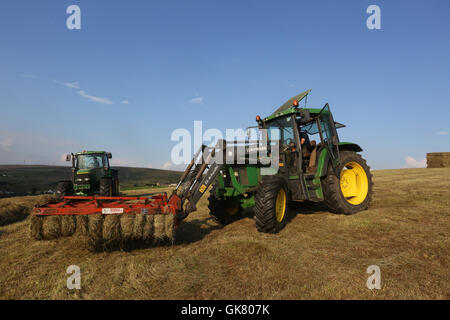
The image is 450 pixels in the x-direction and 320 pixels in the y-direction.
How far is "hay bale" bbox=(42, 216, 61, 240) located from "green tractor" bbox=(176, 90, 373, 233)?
2.15m

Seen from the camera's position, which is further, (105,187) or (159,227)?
(105,187)

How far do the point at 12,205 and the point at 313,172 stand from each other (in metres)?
10.5

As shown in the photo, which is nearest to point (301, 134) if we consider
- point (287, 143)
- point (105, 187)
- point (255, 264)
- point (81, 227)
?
point (287, 143)

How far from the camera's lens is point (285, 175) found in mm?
6250

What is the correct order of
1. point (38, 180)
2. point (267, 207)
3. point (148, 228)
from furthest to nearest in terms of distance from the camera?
point (38, 180)
point (267, 207)
point (148, 228)

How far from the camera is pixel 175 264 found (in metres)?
3.74

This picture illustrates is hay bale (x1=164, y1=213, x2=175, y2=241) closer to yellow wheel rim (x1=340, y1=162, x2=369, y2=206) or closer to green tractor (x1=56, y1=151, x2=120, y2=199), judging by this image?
yellow wheel rim (x1=340, y1=162, x2=369, y2=206)

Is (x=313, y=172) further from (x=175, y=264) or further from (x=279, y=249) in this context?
(x=175, y=264)

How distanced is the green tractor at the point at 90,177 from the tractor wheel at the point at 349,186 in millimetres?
8357

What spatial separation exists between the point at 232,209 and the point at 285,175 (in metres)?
1.78

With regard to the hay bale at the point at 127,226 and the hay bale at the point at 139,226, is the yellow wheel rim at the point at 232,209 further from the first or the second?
the hay bale at the point at 127,226

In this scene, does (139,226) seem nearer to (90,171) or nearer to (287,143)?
(287,143)

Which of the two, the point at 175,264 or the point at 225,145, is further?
the point at 225,145
